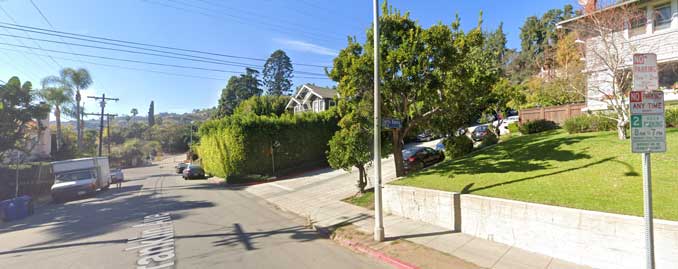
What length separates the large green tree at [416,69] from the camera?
30.6 ft

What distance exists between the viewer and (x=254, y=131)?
2170 cm

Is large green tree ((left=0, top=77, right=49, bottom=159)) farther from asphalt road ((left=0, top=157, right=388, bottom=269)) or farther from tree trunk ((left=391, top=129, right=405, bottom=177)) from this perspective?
tree trunk ((left=391, top=129, right=405, bottom=177))

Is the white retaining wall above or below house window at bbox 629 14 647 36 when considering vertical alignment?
below

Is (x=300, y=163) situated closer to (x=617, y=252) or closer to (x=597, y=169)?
(x=597, y=169)

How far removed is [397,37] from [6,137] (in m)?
24.3

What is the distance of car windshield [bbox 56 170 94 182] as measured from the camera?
660 inches

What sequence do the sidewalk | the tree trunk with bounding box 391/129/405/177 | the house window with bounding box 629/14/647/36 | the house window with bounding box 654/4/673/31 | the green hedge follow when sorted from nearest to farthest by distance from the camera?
the sidewalk → the tree trunk with bounding box 391/129/405/177 → the house window with bounding box 654/4/673/31 → the house window with bounding box 629/14/647/36 → the green hedge

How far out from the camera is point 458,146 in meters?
15.3

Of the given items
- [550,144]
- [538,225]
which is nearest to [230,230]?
[538,225]

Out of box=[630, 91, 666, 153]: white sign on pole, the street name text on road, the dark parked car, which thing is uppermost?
box=[630, 91, 666, 153]: white sign on pole

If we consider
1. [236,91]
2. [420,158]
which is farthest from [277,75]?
[420,158]

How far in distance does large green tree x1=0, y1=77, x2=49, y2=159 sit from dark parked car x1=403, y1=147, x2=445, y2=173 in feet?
79.9

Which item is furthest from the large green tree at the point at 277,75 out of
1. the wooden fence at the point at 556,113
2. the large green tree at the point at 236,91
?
the wooden fence at the point at 556,113

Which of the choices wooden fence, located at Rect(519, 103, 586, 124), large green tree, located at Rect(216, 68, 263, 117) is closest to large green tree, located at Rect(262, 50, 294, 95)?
large green tree, located at Rect(216, 68, 263, 117)
